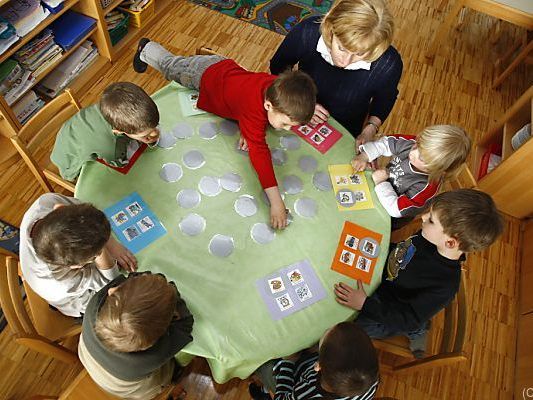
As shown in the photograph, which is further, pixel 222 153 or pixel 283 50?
pixel 283 50

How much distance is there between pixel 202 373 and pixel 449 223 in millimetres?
1574

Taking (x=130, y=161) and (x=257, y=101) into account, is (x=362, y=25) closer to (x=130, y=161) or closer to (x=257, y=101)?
(x=257, y=101)

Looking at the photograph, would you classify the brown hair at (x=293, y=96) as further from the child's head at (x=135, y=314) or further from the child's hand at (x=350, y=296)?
the child's head at (x=135, y=314)

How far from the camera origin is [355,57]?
1.92 metres

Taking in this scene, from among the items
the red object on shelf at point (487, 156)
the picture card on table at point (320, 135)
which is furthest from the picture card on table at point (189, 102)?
the red object on shelf at point (487, 156)

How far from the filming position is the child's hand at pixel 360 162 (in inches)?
80.7

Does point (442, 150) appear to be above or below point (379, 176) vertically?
above

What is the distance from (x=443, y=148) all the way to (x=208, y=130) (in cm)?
115

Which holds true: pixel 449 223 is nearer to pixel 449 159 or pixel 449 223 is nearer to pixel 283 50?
pixel 449 159

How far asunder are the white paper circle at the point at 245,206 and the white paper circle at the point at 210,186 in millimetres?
110

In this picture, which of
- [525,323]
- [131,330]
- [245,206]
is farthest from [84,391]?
[525,323]

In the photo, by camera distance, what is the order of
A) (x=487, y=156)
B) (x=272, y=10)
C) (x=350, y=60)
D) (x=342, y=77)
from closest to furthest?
1. (x=350, y=60)
2. (x=342, y=77)
3. (x=487, y=156)
4. (x=272, y=10)

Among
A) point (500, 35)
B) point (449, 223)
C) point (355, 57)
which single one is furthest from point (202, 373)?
point (500, 35)

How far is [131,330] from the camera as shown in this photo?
4.44ft
